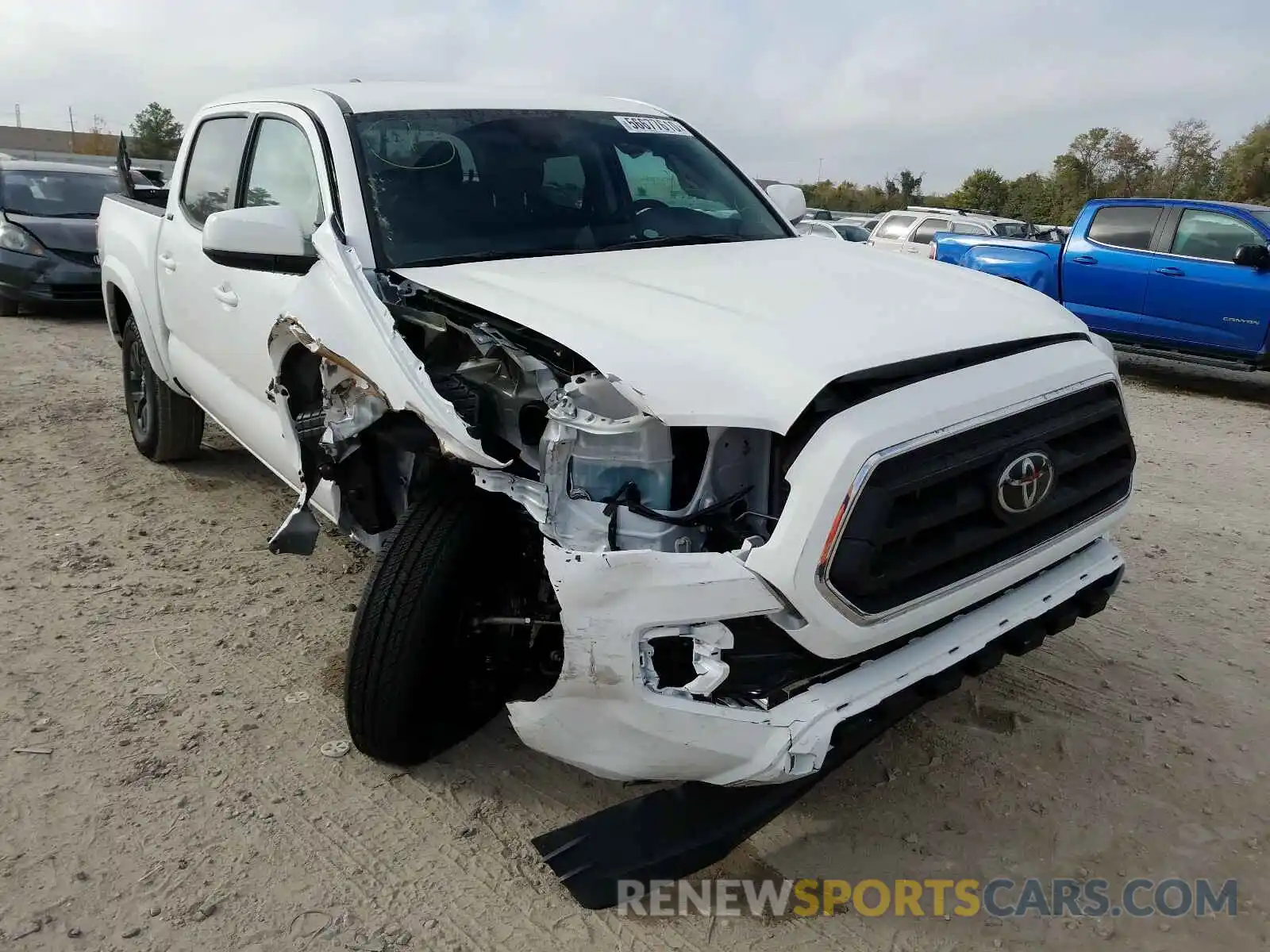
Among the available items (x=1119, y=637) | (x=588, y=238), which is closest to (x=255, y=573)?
(x=588, y=238)

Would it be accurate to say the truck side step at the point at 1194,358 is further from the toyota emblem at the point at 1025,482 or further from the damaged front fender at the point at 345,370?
the damaged front fender at the point at 345,370

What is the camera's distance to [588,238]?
3324 millimetres

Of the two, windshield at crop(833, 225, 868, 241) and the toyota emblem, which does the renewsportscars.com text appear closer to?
the toyota emblem

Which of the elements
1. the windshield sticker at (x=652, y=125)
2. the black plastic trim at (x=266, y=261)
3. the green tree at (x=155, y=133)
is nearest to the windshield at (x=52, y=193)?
the windshield sticker at (x=652, y=125)

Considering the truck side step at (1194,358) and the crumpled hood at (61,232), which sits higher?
the crumpled hood at (61,232)

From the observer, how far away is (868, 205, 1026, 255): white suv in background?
14.4m

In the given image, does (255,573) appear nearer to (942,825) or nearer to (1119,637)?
(942,825)

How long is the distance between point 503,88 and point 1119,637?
10.2 ft

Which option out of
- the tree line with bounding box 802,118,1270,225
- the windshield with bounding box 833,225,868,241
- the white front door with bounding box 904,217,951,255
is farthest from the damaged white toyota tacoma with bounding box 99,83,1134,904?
the tree line with bounding box 802,118,1270,225

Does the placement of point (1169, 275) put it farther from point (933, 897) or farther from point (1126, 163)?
point (1126, 163)

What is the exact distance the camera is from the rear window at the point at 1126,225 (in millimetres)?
8938

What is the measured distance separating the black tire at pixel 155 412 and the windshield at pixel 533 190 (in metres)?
A: 2.40

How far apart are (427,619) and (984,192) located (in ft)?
147

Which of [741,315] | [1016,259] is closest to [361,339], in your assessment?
[741,315]
